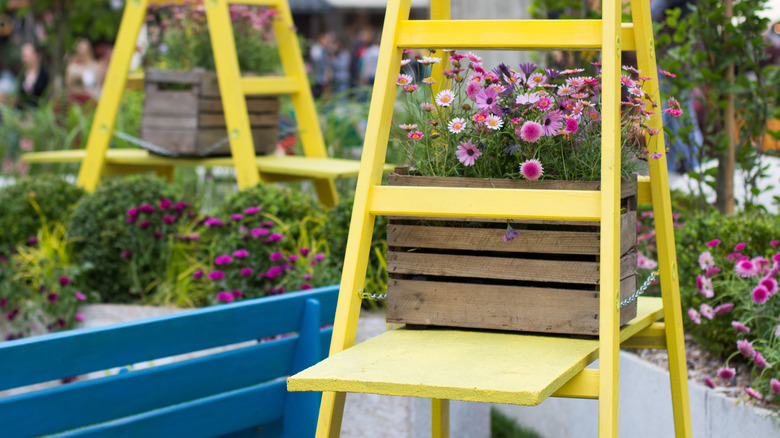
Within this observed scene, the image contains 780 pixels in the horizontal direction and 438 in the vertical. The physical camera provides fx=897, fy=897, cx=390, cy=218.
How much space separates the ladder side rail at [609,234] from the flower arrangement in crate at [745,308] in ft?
3.11

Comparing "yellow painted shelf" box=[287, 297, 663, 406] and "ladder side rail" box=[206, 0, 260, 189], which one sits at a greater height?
"ladder side rail" box=[206, 0, 260, 189]

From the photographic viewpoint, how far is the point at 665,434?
2.63m

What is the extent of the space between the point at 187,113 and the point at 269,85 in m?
0.36

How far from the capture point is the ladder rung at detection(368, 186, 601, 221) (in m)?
1.43

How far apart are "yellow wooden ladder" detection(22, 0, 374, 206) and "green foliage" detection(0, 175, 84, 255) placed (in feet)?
0.37

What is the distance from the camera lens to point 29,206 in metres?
3.93

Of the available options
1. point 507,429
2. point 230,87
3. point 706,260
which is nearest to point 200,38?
point 230,87

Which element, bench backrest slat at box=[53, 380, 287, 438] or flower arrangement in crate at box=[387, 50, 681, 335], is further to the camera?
bench backrest slat at box=[53, 380, 287, 438]

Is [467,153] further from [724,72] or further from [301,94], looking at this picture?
[301,94]

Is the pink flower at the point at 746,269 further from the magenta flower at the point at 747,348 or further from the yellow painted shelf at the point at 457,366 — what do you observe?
the yellow painted shelf at the point at 457,366

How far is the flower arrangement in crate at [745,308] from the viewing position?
2.28 metres

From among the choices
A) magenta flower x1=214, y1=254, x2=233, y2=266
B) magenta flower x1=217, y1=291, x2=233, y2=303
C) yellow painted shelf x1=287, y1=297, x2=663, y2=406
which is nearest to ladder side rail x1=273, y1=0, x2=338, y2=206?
magenta flower x1=214, y1=254, x2=233, y2=266

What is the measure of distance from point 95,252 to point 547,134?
2.49 m

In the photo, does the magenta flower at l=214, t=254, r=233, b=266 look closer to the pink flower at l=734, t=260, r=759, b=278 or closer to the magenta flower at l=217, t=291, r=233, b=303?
the magenta flower at l=217, t=291, r=233, b=303
